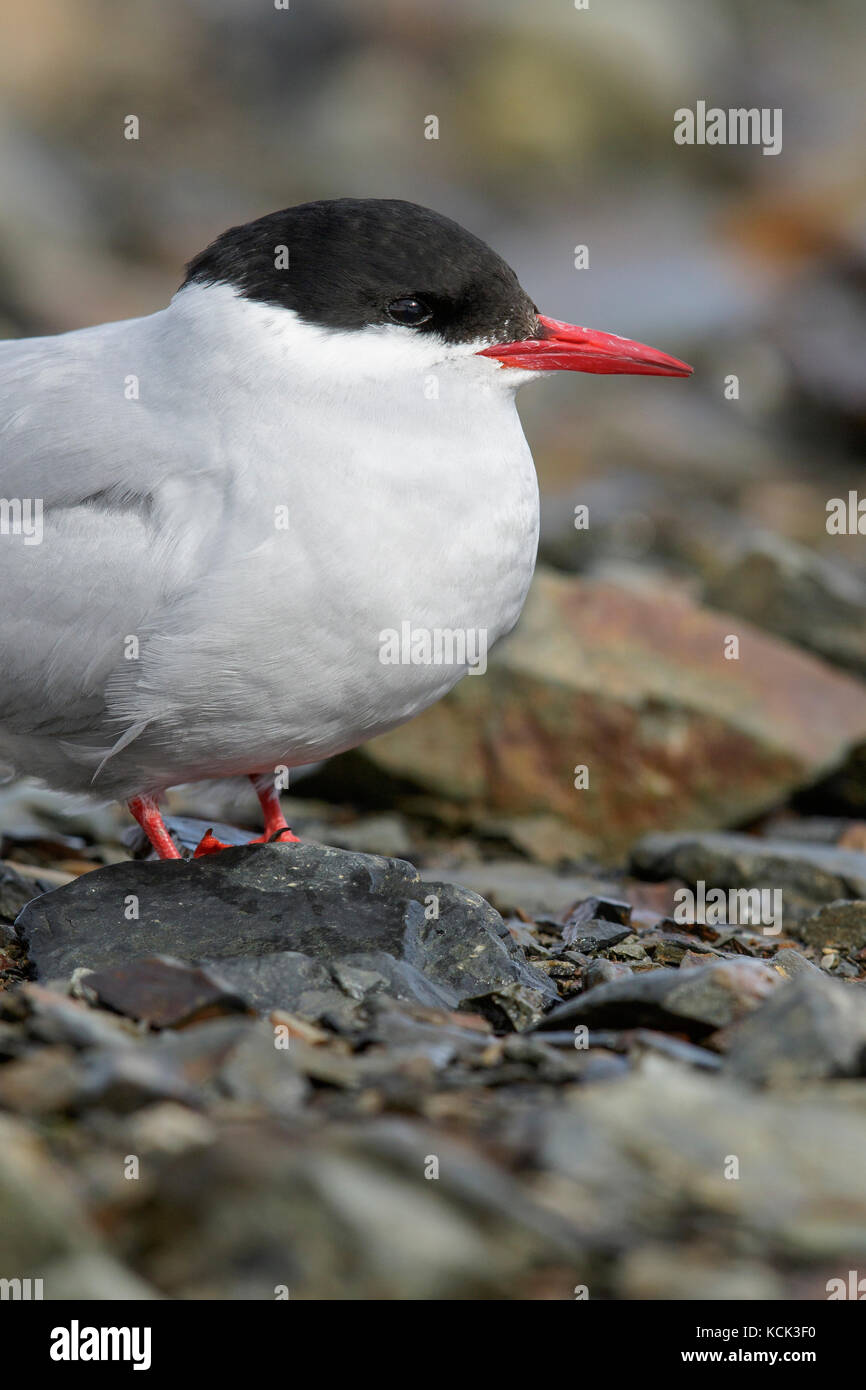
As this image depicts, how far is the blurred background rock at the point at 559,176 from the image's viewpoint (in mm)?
14992

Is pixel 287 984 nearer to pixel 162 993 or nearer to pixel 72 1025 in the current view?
pixel 162 993

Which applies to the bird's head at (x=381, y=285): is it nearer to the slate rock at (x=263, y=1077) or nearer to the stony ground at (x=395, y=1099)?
the stony ground at (x=395, y=1099)

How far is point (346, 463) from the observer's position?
399 centimetres

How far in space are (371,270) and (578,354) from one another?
64cm

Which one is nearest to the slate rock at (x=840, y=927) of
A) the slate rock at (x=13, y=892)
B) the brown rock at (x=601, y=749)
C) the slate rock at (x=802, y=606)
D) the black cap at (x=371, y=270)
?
the brown rock at (x=601, y=749)

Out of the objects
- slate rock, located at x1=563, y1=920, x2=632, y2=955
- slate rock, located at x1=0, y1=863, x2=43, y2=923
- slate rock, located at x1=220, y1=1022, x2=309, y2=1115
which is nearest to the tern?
slate rock, located at x1=0, y1=863, x2=43, y2=923

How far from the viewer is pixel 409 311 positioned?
4164mm

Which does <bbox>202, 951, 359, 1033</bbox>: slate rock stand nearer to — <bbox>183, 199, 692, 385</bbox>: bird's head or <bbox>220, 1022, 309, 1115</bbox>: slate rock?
<bbox>220, 1022, 309, 1115</bbox>: slate rock

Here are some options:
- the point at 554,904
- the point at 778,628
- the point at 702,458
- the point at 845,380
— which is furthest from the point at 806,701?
the point at 845,380

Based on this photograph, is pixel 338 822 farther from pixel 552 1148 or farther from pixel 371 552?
pixel 552 1148

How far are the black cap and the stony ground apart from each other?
1388mm

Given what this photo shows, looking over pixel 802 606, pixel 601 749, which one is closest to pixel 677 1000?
pixel 601 749

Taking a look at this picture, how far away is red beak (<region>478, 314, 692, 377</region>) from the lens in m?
4.29
